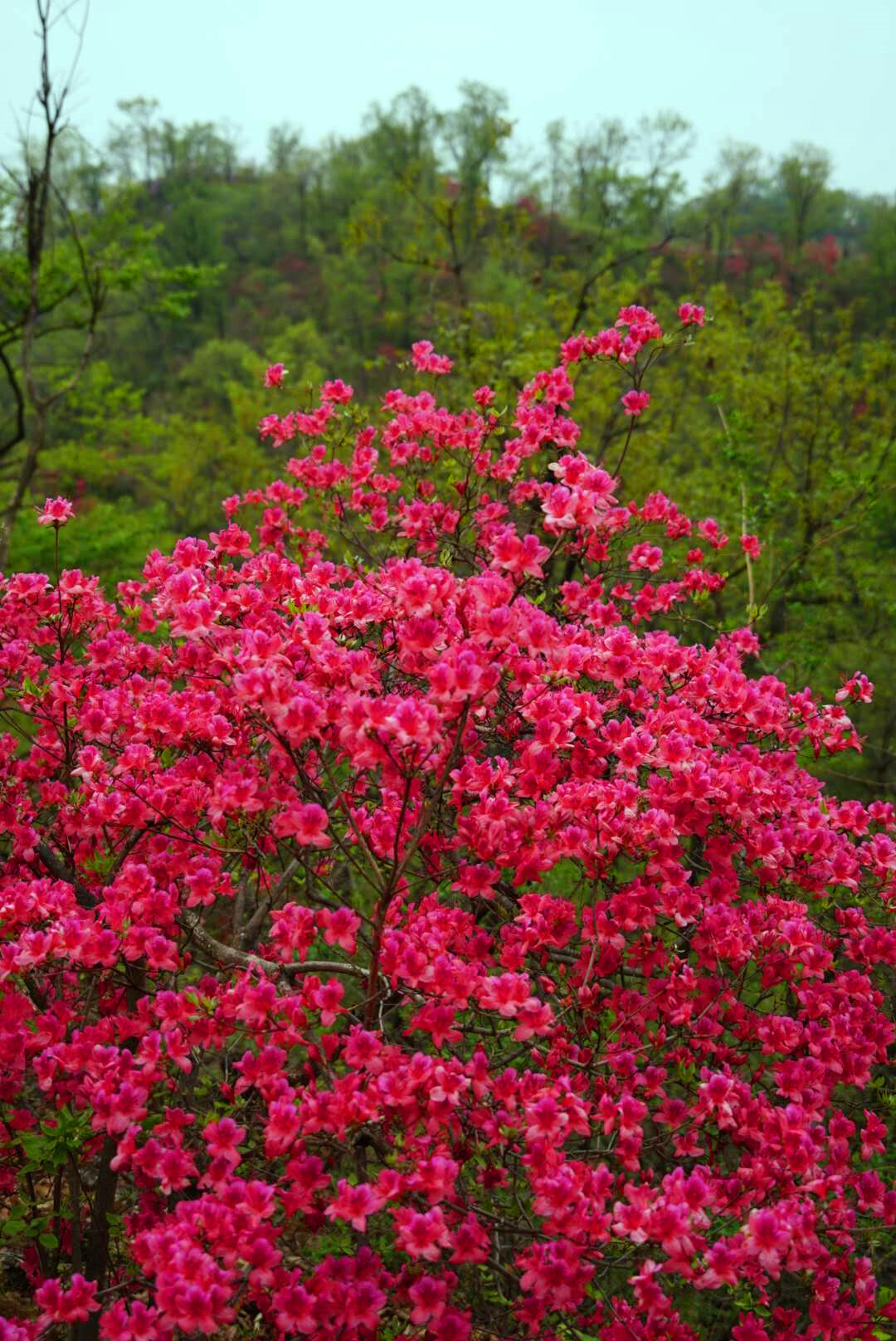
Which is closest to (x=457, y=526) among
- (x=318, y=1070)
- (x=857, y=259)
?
(x=318, y=1070)

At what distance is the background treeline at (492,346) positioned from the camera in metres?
8.11

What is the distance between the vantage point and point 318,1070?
249cm

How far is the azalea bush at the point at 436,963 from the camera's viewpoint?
192 centimetres

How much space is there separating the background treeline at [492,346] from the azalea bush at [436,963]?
1.42 meters

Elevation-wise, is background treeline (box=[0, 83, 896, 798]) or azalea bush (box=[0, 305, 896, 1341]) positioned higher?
background treeline (box=[0, 83, 896, 798])

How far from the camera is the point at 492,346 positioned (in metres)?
8.34

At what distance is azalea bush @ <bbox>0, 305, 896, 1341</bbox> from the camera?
1.92m

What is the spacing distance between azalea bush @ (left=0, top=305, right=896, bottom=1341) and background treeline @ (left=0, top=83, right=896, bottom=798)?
4.65ft

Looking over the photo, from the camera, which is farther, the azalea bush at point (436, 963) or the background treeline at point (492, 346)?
the background treeline at point (492, 346)

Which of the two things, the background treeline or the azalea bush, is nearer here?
the azalea bush

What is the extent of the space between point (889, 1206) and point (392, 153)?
42292 millimetres

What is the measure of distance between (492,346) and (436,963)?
7.20 m

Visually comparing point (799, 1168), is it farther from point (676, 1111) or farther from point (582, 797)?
point (582, 797)

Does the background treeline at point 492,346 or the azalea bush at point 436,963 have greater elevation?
the background treeline at point 492,346
